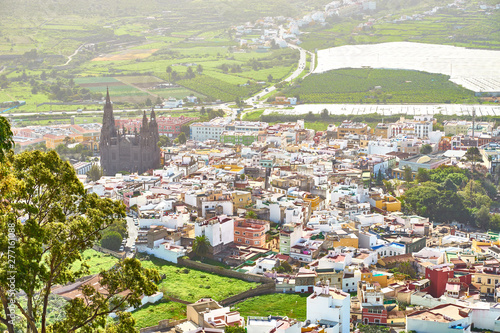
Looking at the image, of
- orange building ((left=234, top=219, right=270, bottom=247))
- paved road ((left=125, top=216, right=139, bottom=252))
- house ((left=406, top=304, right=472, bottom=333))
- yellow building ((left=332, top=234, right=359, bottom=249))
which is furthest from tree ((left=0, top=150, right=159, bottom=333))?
paved road ((left=125, top=216, right=139, bottom=252))

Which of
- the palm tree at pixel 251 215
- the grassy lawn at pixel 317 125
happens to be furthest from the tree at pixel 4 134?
the grassy lawn at pixel 317 125

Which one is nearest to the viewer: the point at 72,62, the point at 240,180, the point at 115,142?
the point at 240,180

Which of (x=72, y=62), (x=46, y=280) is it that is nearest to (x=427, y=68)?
(x=72, y=62)

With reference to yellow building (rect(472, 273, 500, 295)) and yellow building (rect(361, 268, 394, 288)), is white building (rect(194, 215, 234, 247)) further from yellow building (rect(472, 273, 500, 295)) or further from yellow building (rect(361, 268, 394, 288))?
yellow building (rect(472, 273, 500, 295))

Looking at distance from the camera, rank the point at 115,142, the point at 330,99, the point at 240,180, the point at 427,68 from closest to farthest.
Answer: the point at 240,180
the point at 115,142
the point at 330,99
the point at 427,68

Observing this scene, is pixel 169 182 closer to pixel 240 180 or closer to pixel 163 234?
pixel 240 180

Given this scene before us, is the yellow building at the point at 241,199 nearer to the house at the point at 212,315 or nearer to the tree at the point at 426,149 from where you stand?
the house at the point at 212,315
